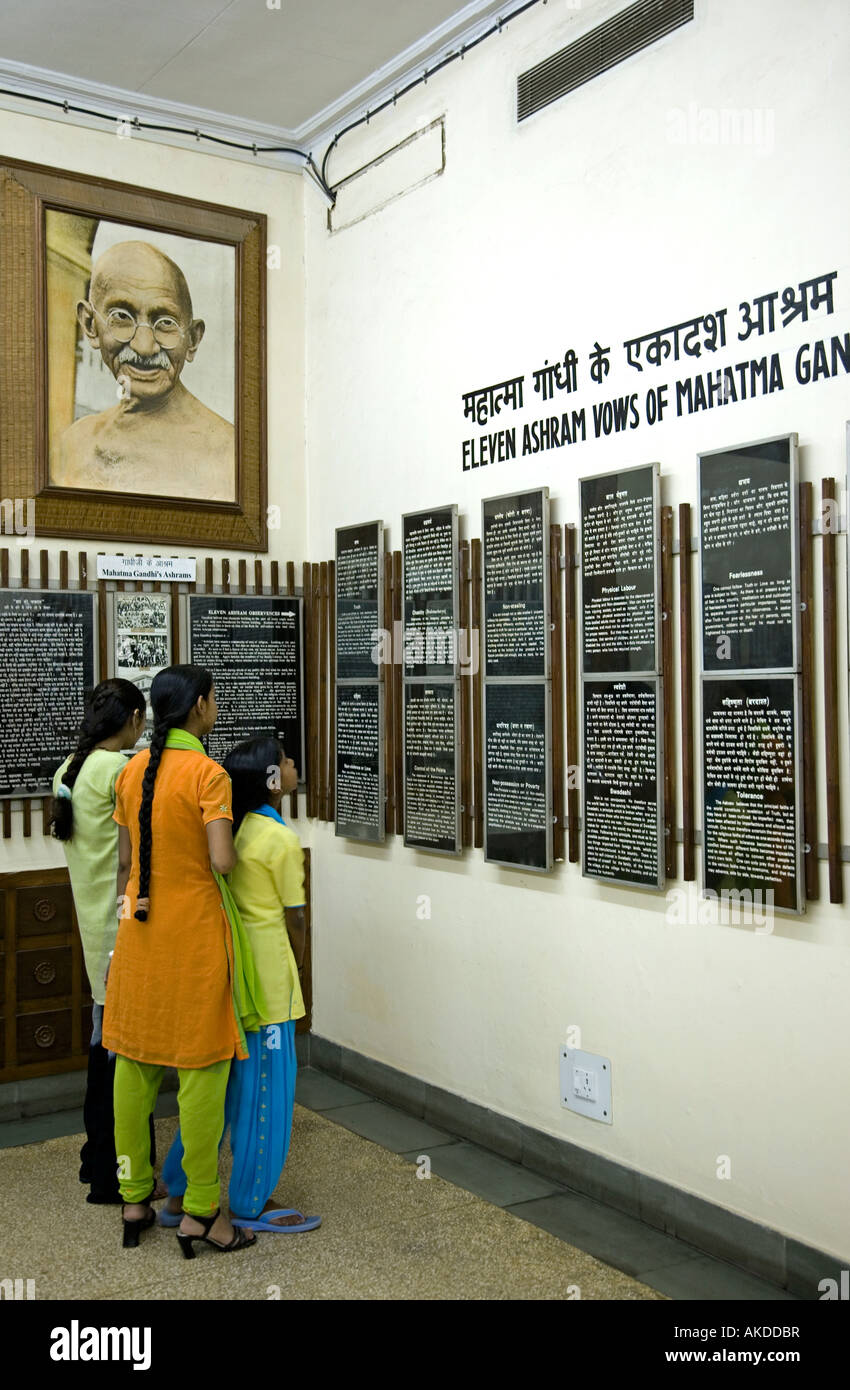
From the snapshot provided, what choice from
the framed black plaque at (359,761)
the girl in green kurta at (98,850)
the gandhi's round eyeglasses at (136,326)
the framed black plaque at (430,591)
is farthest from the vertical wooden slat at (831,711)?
the gandhi's round eyeglasses at (136,326)

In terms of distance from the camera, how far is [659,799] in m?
3.83

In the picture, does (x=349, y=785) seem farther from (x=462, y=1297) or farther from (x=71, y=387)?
(x=462, y=1297)

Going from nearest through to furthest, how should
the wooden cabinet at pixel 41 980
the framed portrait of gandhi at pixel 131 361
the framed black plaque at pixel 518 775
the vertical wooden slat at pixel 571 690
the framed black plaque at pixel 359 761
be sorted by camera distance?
the vertical wooden slat at pixel 571 690 → the framed black plaque at pixel 518 775 → the wooden cabinet at pixel 41 980 → the framed portrait of gandhi at pixel 131 361 → the framed black plaque at pixel 359 761

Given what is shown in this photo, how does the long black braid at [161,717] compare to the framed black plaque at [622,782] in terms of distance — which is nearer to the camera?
the long black braid at [161,717]

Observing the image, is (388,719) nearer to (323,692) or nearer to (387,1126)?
(323,692)

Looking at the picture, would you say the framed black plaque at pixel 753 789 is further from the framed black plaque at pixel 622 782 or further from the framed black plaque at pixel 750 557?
the framed black plaque at pixel 622 782

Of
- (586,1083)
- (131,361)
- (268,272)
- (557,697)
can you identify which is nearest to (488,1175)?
(586,1083)

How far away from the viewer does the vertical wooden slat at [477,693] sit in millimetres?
4723

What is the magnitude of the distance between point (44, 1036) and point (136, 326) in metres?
3.12

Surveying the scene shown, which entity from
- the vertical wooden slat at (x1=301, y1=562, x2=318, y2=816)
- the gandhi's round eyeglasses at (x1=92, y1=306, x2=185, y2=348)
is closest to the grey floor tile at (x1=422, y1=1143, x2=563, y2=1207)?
the vertical wooden slat at (x1=301, y1=562, x2=318, y2=816)

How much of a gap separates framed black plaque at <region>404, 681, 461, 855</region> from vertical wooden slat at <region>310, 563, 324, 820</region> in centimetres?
80

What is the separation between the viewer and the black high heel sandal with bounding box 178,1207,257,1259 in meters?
3.67

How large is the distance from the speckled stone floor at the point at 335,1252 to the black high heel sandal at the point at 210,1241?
0.11 ft

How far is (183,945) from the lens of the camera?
3.62m
